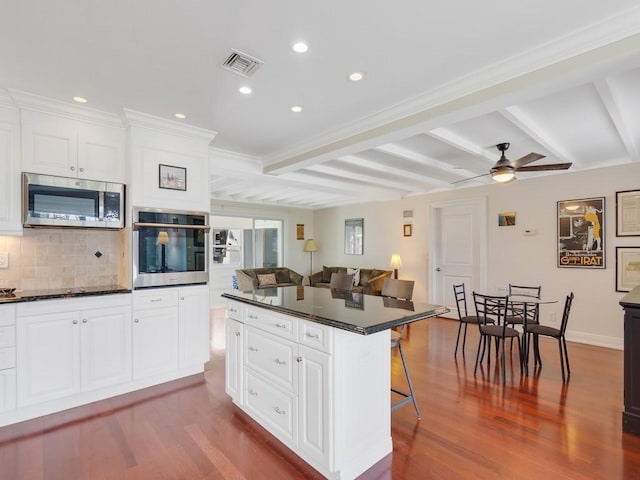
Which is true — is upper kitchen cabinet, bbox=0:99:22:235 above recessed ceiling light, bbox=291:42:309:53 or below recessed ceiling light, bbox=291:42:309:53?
below

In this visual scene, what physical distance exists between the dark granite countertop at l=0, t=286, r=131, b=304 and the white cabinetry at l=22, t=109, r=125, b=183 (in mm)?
1027

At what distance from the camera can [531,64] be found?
2113 millimetres

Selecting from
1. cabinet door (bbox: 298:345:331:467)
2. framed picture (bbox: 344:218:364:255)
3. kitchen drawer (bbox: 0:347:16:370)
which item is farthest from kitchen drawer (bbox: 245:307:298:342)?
framed picture (bbox: 344:218:364:255)

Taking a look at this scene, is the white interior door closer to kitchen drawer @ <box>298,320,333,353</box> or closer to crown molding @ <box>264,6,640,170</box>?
crown molding @ <box>264,6,640,170</box>

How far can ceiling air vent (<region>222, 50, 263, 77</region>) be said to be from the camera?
2170 millimetres

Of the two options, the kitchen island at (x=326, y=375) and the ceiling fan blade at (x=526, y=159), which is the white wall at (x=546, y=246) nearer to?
the ceiling fan blade at (x=526, y=159)

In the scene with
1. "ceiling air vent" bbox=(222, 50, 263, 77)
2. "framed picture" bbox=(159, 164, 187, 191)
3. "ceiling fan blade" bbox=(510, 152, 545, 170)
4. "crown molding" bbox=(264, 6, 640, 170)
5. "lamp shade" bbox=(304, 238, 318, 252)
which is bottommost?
"lamp shade" bbox=(304, 238, 318, 252)

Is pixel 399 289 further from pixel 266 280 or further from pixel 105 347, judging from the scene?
pixel 266 280

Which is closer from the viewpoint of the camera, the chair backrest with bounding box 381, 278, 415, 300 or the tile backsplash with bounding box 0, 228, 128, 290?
the tile backsplash with bounding box 0, 228, 128, 290

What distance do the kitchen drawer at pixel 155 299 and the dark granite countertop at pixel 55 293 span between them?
0.14 metres

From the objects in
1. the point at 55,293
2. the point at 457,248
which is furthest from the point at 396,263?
the point at 55,293

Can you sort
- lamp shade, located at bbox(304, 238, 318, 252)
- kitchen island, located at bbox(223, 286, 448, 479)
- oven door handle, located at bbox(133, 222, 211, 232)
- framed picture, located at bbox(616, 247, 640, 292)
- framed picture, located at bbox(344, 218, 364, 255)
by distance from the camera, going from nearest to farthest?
kitchen island, located at bbox(223, 286, 448, 479), oven door handle, located at bbox(133, 222, 211, 232), framed picture, located at bbox(616, 247, 640, 292), framed picture, located at bbox(344, 218, 364, 255), lamp shade, located at bbox(304, 238, 318, 252)

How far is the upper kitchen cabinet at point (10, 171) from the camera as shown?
2.70 m

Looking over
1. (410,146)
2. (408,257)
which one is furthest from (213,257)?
(410,146)
